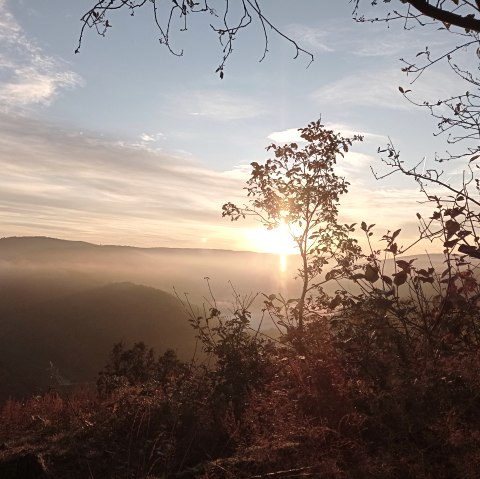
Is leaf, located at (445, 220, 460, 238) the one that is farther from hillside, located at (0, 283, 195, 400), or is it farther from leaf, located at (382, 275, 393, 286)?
hillside, located at (0, 283, 195, 400)

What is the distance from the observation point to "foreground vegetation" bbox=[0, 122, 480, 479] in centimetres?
334

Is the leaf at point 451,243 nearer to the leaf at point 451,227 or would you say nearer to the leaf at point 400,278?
the leaf at point 451,227

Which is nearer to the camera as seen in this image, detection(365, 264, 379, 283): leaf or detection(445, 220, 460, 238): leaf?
detection(445, 220, 460, 238): leaf

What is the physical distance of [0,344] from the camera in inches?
3450

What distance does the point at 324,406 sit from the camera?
431cm

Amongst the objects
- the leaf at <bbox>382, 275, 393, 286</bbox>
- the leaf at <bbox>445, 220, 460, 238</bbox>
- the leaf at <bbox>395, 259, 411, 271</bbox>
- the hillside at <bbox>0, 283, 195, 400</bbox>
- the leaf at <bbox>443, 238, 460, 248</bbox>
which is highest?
the leaf at <bbox>445, 220, 460, 238</bbox>

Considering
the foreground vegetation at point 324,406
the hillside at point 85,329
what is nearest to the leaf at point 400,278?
the foreground vegetation at point 324,406

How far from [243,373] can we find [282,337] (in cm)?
113

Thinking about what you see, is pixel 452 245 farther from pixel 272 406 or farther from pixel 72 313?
pixel 72 313

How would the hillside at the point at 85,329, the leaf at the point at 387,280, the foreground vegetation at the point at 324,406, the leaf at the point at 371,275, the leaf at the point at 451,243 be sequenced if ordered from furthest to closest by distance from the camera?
the hillside at the point at 85,329 < the leaf at the point at 387,280 < the leaf at the point at 371,275 < the leaf at the point at 451,243 < the foreground vegetation at the point at 324,406

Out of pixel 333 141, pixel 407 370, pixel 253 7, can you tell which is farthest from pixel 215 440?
pixel 333 141

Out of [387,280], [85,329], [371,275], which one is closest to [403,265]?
[387,280]

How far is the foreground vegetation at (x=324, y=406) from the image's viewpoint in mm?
3344

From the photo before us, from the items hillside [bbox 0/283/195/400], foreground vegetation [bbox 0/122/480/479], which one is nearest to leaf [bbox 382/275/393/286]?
foreground vegetation [bbox 0/122/480/479]
